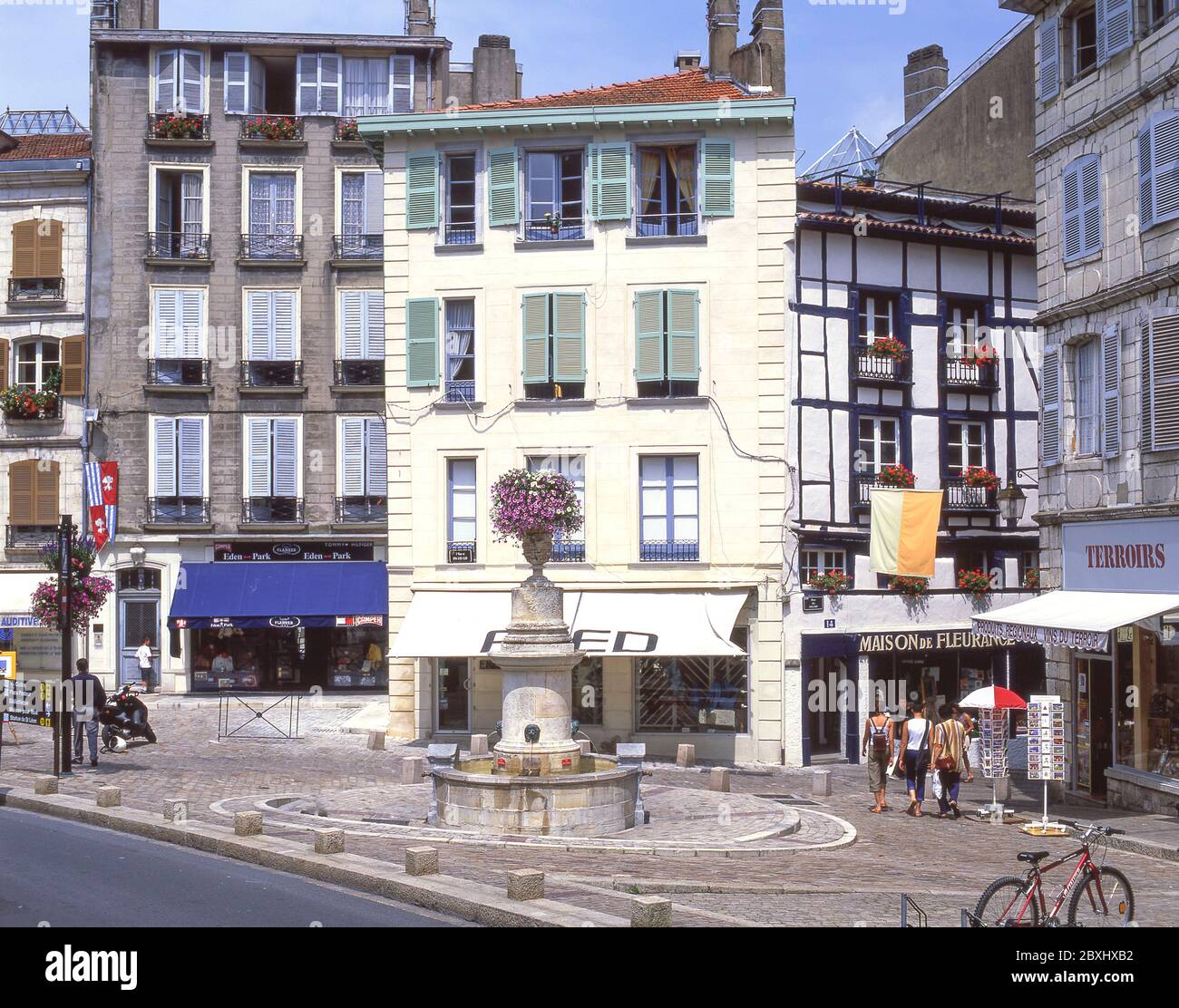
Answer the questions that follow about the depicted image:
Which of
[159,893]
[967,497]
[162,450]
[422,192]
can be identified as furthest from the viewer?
[162,450]

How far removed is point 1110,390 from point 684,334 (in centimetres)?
959

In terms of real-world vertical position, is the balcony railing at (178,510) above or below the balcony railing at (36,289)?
below

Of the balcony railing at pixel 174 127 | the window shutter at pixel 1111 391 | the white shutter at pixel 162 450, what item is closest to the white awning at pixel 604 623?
the window shutter at pixel 1111 391

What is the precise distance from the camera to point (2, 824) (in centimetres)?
1750

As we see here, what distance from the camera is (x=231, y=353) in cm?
3609

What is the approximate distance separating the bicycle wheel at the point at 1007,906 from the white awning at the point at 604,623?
15499 millimetres

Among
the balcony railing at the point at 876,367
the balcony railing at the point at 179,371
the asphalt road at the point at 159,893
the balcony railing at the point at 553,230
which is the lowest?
the asphalt road at the point at 159,893

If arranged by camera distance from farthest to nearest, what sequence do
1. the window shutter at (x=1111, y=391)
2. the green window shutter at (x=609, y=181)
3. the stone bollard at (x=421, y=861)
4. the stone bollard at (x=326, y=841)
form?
the green window shutter at (x=609, y=181) < the window shutter at (x=1111, y=391) < the stone bollard at (x=326, y=841) < the stone bollard at (x=421, y=861)

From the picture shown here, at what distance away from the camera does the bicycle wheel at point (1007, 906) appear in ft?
34.3

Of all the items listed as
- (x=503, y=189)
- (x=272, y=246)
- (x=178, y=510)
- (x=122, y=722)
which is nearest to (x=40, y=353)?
(x=178, y=510)

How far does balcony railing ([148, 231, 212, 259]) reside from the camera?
118 feet

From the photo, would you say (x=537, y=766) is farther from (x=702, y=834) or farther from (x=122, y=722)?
(x=122, y=722)

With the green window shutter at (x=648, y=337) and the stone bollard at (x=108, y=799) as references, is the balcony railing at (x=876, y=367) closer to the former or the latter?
the green window shutter at (x=648, y=337)
